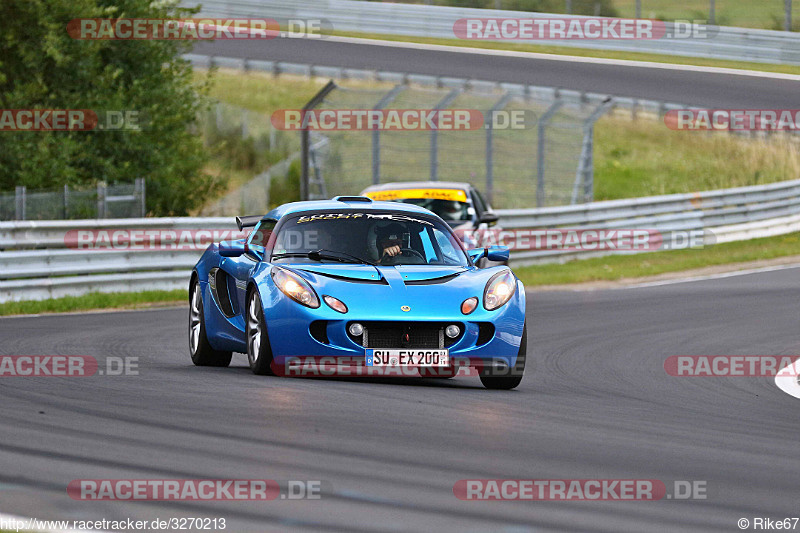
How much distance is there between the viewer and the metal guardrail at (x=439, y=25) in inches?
1483

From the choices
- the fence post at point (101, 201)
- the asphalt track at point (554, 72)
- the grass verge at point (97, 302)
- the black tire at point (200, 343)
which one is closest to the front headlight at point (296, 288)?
the black tire at point (200, 343)

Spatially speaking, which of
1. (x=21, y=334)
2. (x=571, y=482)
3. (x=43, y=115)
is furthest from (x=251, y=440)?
(x=43, y=115)

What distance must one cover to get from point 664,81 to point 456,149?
11161mm

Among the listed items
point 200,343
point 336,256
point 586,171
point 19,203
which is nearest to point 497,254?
point 336,256

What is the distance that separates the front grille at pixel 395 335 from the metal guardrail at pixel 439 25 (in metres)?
30.2

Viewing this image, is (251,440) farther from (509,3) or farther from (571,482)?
(509,3)

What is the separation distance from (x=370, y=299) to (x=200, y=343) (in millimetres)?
2344

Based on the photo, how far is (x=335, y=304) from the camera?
29.7 feet

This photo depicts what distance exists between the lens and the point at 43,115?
2209cm

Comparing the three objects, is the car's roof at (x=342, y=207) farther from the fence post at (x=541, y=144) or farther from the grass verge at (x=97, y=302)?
the fence post at (x=541, y=144)

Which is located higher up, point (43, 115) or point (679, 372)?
point (43, 115)

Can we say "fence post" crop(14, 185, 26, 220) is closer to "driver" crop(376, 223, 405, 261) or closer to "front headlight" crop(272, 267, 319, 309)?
"driver" crop(376, 223, 405, 261)

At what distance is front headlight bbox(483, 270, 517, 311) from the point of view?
933cm

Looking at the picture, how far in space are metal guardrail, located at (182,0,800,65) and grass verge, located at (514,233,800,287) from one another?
12197 millimetres
